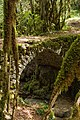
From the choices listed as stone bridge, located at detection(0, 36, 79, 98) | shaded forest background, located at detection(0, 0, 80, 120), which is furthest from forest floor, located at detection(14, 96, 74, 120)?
stone bridge, located at detection(0, 36, 79, 98)

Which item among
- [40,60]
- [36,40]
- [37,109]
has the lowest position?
[37,109]

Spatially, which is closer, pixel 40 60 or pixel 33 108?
pixel 33 108

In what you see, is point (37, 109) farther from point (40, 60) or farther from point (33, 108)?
point (40, 60)

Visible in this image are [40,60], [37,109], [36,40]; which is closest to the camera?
[36,40]

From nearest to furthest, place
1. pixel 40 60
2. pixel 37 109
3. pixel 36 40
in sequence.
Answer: pixel 36 40, pixel 37 109, pixel 40 60

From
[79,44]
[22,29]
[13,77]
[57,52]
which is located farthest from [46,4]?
[79,44]

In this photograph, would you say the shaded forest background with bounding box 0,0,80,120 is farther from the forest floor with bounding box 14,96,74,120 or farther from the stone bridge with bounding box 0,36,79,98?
the forest floor with bounding box 14,96,74,120

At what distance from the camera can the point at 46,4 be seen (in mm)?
17203

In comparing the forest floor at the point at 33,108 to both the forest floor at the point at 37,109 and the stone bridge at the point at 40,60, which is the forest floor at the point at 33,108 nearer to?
the forest floor at the point at 37,109

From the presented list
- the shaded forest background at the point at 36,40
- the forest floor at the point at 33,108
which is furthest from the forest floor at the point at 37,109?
the shaded forest background at the point at 36,40

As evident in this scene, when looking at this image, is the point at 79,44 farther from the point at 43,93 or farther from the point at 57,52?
the point at 43,93

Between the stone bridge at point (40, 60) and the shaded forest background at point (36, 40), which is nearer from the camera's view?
the shaded forest background at point (36, 40)

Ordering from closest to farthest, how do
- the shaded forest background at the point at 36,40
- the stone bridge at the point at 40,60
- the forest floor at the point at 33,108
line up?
1. the shaded forest background at the point at 36,40
2. the forest floor at the point at 33,108
3. the stone bridge at the point at 40,60

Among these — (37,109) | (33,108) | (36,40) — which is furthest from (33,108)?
(36,40)
